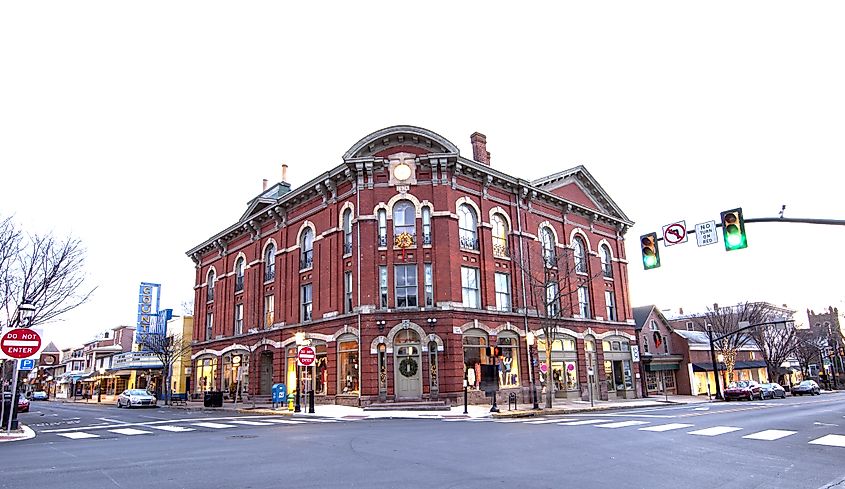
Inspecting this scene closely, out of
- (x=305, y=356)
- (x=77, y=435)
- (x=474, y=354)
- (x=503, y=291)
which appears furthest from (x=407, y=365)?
(x=77, y=435)

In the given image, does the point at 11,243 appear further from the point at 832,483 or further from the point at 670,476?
the point at 832,483

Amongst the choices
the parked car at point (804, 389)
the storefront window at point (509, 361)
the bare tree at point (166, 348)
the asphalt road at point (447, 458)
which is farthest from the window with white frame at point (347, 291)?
the parked car at point (804, 389)

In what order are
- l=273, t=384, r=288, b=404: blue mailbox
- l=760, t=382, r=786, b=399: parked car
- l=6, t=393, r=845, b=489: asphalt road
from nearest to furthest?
1. l=6, t=393, r=845, b=489: asphalt road
2. l=273, t=384, r=288, b=404: blue mailbox
3. l=760, t=382, r=786, b=399: parked car

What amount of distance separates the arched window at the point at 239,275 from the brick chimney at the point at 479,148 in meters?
20.9

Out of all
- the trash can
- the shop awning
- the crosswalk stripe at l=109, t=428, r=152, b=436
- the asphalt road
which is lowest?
the asphalt road

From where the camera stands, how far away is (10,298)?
88.3ft

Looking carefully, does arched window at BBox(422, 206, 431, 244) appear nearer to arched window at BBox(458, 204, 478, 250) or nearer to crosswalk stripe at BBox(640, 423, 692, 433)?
arched window at BBox(458, 204, 478, 250)

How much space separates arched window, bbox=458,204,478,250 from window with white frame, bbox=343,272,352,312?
696 cm

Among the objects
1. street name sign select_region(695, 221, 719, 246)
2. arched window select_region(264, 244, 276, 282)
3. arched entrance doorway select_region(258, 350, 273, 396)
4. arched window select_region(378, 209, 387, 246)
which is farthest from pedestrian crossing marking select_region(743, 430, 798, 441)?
arched window select_region(264, 244, 276, 282)

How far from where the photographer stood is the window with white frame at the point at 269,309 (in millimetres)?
41328

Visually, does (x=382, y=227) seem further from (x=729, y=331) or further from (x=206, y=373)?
Answer: (x=729, y=331)

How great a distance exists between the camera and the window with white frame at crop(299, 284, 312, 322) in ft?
124

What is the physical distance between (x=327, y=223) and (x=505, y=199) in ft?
37.8

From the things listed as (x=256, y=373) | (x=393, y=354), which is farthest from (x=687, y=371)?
(x=256, y=373)
